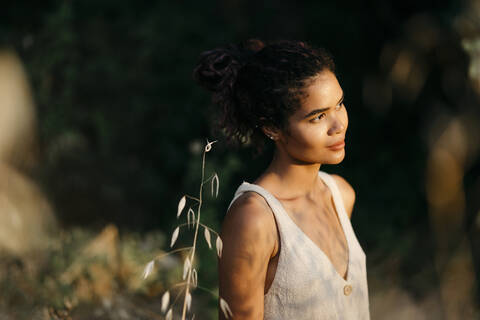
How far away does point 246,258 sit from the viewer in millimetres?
1583

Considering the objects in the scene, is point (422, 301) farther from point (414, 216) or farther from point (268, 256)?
point (268, 256)

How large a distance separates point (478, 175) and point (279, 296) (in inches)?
106

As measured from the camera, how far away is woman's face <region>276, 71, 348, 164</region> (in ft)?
5.53

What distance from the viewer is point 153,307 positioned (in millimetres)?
3264

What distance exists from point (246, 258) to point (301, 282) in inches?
8.8

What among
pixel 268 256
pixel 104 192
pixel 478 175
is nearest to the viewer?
pixel 268 256

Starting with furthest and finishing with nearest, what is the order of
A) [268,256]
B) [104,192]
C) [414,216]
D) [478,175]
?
[104,192], [414,216], [478,175], [268,256]

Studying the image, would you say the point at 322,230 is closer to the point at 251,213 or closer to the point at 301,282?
the point at 301,282

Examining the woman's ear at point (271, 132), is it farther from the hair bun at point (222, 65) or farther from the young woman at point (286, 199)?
the hair bun at point (222, 65)

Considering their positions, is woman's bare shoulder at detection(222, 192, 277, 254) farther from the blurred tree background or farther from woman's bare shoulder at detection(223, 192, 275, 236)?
the blurred tree background

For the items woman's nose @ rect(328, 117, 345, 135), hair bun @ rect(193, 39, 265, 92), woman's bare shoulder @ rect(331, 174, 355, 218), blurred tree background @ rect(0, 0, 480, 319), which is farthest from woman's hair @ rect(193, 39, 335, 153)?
blurred tree background @ rect(0, 0, 480, 319)

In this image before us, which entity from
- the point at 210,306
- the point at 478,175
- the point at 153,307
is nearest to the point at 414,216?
the point at 478,175

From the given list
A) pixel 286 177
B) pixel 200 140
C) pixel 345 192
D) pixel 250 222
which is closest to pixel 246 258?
pixel 250 222

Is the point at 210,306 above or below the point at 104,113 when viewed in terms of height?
below
